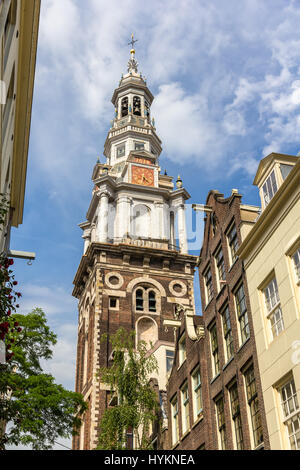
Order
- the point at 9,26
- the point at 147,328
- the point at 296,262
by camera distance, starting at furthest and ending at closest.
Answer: the point at 147,328 → the point at 296,262 → the point at 9,26

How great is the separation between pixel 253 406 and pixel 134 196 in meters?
50.2

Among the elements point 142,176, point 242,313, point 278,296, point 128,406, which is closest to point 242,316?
point 242,313

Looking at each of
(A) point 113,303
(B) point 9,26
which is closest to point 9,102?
(B) point 9,26

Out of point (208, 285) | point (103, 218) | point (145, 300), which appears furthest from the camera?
point (103, 218)

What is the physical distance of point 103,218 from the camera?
66438 millimetres

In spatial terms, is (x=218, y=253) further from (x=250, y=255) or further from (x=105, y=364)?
(x=105, y=364)

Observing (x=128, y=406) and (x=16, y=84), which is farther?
(x=128, y=406)

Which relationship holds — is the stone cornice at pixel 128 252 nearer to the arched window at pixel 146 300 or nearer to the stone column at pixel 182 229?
the stone column at pixel 182 229

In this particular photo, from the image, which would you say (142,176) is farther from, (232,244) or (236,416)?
(236,416)

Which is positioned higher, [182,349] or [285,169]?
[285,169]

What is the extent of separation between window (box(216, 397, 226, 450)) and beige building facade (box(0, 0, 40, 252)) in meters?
10.7

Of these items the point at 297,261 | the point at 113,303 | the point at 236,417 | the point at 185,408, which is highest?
the point at 113,303

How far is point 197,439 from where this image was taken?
26047 millimetres

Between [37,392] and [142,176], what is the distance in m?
45.8
